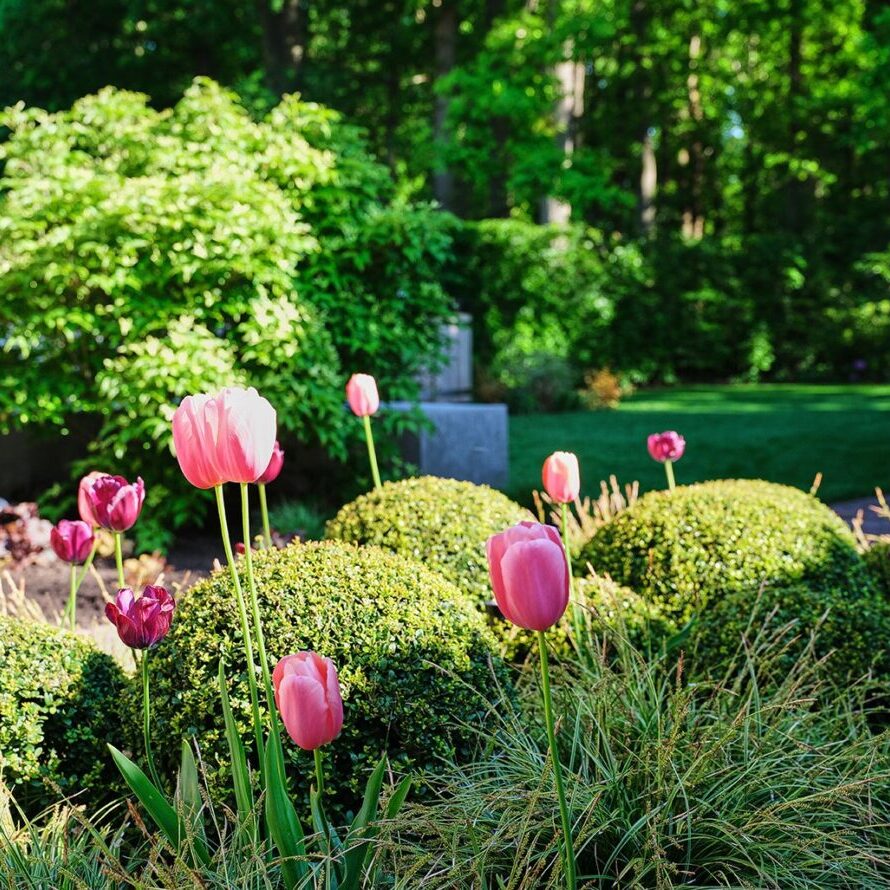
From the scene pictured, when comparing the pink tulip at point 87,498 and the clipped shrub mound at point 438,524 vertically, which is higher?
the pink tulip at point 87,498

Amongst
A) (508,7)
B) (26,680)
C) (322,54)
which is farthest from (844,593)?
(322,54)

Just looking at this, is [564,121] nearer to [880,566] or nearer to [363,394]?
[880,566]

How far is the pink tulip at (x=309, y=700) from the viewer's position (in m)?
1.50

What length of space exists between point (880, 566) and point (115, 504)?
2779 mm

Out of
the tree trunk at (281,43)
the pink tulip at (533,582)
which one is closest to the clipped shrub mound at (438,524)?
the pink tulip at (533,582)

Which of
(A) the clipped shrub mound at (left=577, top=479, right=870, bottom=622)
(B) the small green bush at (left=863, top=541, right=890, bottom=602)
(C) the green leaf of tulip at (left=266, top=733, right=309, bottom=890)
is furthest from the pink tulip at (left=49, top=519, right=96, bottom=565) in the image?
(B) the small green bush at (left=863, top=541, right=890, bottom=602)

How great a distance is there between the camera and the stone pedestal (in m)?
6.99

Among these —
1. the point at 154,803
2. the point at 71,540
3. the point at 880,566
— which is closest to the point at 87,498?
the point at 71,540

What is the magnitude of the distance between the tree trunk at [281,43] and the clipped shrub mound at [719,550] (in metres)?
16.7

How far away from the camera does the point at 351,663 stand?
223 cm

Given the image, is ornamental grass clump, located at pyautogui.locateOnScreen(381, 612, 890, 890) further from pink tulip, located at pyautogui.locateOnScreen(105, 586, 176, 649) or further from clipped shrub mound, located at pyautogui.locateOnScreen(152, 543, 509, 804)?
pink tulip, located at pyautogui.locateOnScreen(105, 586, 176, 649)

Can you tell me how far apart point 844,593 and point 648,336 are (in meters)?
14.7

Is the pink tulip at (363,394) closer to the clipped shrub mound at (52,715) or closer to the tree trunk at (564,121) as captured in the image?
the clipped shrub mound at (52,715)

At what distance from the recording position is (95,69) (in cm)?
1980
